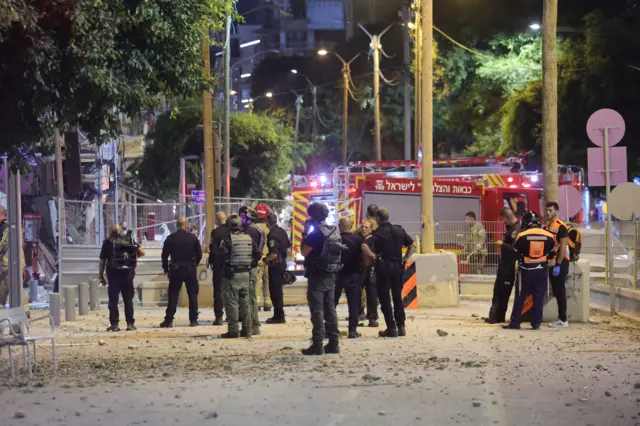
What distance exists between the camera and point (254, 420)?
8.24m

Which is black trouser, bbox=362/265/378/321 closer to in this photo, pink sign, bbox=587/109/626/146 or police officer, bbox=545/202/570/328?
police officer, bbox=545/202/570/328

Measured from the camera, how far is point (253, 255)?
1438cm

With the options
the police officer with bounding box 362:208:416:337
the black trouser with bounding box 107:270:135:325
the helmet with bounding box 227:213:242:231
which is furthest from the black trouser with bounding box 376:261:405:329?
the black trouser with bounding box 107:270:135:325

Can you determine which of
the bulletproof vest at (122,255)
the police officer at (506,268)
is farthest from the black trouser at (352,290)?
the bulletproof vest at (122,255)

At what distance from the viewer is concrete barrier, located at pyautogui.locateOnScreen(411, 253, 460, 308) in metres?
20.1

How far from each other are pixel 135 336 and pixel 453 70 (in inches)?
1236

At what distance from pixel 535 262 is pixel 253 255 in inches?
160

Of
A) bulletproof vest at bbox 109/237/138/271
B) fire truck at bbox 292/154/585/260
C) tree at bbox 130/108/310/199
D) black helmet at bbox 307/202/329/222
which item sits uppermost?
tree at bbox 130/108/310/199

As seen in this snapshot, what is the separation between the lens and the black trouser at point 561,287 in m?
15.2

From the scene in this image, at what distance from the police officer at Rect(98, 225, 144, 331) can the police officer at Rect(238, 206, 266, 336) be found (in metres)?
2.07

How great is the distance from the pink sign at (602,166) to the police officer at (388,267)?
4.59 m

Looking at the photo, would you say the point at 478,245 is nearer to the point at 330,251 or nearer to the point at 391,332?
the point at 391,332

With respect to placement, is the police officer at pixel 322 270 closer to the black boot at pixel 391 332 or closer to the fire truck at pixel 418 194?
the black boot at pixel 391 332

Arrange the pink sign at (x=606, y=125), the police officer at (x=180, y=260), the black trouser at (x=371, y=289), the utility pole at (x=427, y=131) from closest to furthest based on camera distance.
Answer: the black trouser at (x=371, y=289), the police officer at (x=180, y=260), the pink sign at (x=606, y=125), the utility pole at (x=427, y=131)
